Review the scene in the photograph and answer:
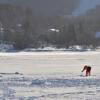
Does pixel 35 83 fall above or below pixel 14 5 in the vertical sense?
below

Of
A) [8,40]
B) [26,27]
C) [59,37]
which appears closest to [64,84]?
[8,40]

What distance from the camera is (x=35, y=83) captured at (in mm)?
17359

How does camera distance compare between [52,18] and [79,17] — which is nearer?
[52,18]

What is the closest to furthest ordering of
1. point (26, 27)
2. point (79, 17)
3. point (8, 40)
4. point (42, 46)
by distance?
point (42, 46) < point (8, 40) < point (26, 27) < point (79, 17)

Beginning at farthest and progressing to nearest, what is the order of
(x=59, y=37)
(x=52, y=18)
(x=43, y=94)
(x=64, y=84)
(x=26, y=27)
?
(x=52, y=18)
(x=26, y=27)
(x=59, y=37)
(x=64, y=84)
(x=43, y=94)

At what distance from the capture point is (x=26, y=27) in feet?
319

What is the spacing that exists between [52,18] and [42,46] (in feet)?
92.8

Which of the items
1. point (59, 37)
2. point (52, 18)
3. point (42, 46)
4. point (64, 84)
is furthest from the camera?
point (52, 18)

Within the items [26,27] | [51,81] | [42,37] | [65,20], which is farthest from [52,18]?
[51,81]

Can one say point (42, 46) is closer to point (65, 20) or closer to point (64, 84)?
point (65, 20)

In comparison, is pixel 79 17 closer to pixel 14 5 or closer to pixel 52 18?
pixel 52 18

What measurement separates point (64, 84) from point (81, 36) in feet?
252

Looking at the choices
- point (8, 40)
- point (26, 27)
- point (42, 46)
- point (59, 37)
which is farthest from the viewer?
point (26, 27)

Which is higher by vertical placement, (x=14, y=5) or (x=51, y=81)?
(x=14, y=5)
